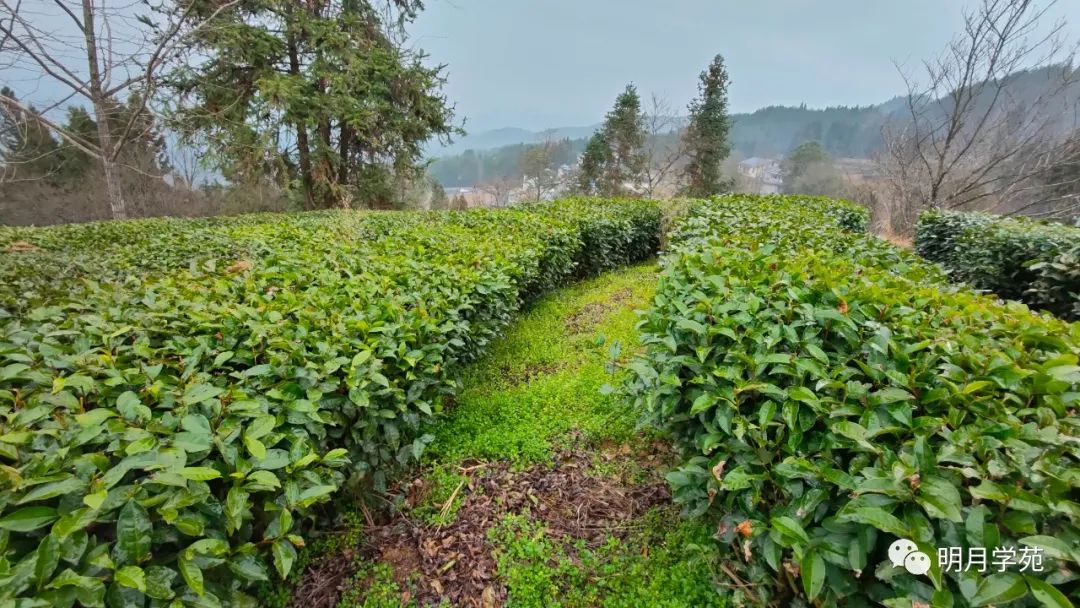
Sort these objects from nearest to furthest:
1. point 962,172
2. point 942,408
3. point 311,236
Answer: point 942,408, point 311,236, point 962,172

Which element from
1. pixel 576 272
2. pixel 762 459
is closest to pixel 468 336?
pixel 762 459

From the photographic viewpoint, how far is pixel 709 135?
22.2 metres

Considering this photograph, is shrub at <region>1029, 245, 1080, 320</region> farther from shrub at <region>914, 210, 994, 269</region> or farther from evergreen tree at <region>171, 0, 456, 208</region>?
evergreen tree at <region>171, 0, 456, 208</region>

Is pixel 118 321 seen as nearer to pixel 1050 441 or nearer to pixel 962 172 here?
pixel 1050 441

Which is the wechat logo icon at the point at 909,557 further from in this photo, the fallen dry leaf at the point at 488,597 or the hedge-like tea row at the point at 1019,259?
the hedge-like tea row at the point at 1019,259

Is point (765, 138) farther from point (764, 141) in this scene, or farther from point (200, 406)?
point (200, 406)

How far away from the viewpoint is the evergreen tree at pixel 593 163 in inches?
963

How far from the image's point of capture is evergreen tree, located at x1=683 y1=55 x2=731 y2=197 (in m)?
22.0

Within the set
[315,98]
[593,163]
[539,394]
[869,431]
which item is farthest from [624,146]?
[869,431]

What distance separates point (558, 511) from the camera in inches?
84.4

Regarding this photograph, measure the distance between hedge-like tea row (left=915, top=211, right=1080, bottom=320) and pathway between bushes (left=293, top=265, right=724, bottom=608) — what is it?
13.9 feet

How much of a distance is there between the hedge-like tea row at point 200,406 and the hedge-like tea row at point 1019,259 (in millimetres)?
5047

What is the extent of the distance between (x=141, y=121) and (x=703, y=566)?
406 inches

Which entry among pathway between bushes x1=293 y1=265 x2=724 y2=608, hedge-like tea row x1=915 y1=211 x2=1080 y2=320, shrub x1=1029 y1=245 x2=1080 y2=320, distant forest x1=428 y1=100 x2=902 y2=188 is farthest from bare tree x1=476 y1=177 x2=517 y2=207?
pathway between bushes x1=293 y1=265 x2=724 y2=608
